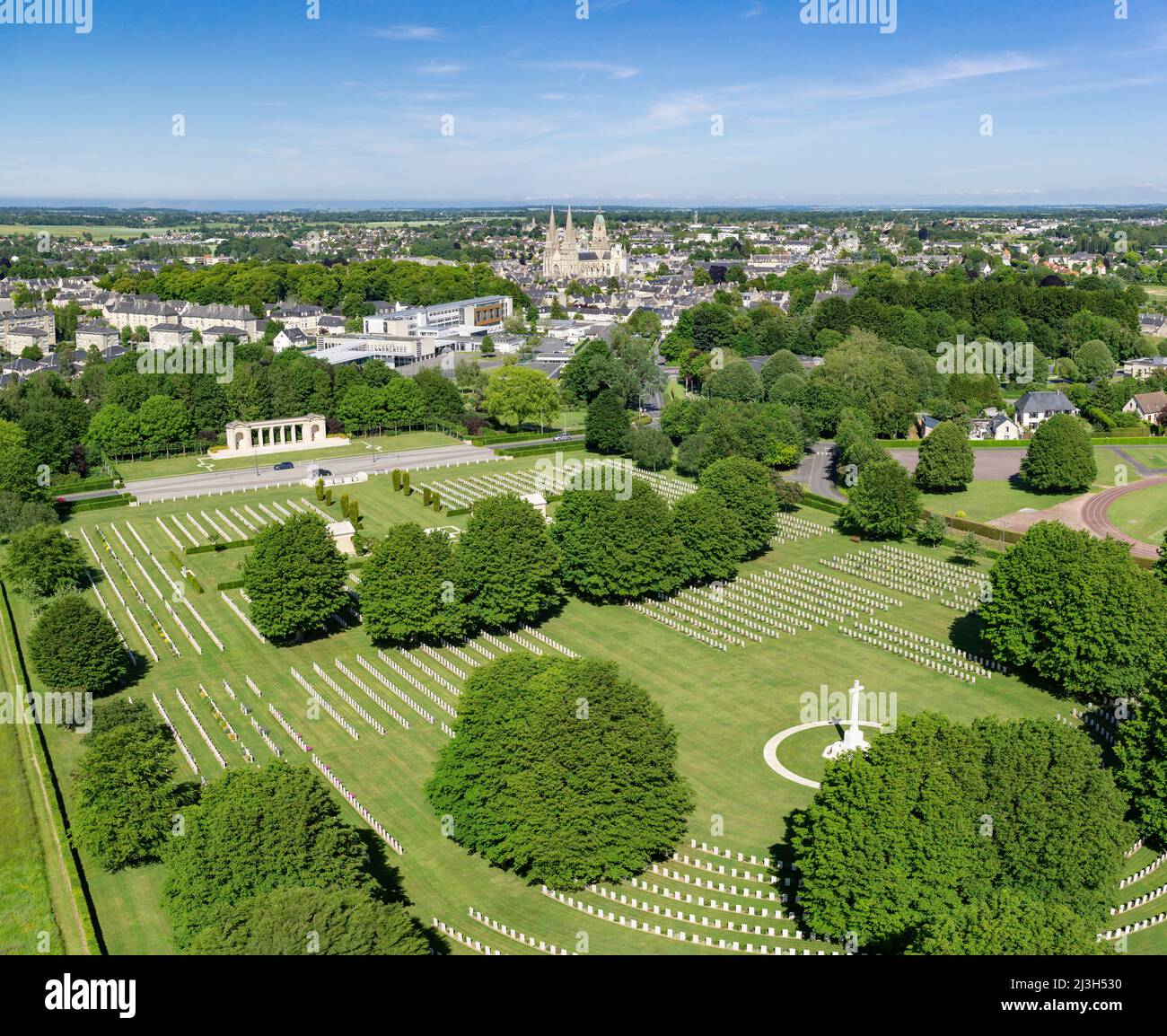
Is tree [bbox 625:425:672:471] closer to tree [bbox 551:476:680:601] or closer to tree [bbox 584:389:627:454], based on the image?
tree [bbox 584:389:627:454]

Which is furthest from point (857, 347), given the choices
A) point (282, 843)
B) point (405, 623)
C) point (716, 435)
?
point (282, 843)

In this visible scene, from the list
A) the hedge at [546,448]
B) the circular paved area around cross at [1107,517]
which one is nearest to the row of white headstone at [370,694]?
the circular paved area around cross at [1107,517]

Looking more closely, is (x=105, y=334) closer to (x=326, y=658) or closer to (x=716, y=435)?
(x=716, y=435)

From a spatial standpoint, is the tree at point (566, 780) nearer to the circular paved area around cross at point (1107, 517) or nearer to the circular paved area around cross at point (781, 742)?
the circular paved area around cross at point (781, 742)

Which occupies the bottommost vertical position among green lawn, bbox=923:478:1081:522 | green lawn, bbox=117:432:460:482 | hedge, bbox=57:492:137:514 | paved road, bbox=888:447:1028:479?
green lawn, bbox=923:478:1081:522

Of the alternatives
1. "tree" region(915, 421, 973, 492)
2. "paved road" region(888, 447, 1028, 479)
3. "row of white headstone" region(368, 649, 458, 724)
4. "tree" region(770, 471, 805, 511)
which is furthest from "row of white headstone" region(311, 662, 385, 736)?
"paved road" region(888, 447, 1028, 479)

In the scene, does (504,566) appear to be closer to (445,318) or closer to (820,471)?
(820,471)
